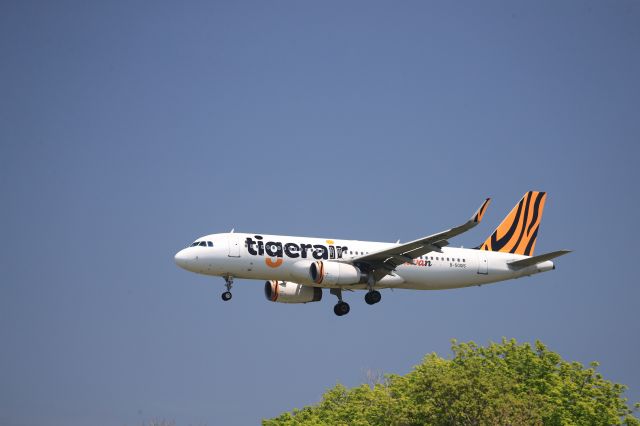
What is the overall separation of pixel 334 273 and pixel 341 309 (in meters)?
4.71

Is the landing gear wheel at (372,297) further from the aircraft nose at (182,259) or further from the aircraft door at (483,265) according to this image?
the aircraft nose at (182,259)

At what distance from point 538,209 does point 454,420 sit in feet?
68.1

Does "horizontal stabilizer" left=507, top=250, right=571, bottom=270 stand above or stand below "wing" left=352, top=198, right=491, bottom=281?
above

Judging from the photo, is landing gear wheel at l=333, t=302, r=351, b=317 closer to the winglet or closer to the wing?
the wing

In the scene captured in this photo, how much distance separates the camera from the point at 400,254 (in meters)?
55.2

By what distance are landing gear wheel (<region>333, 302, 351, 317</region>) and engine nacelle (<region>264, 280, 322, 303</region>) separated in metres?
1.87

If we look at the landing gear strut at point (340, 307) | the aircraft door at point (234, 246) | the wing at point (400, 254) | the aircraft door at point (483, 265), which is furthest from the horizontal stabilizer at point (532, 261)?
the aircraft door at point (234, 246)

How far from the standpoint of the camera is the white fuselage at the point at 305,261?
174ft

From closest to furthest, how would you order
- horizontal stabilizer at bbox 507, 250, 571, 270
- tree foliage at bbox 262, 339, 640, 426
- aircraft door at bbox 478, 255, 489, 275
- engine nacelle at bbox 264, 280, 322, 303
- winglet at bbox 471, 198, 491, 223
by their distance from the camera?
winglet at bbox 471, 198, 491, 223 → tree foliage at bbox 262, 339, 640, 426 → horizontal stabilizer at bbox 507, 250, 571, 270 → engine nacelle at bbox 264, 280, 322, 303 → aircraft door at bbox 478, 255, 489, 275

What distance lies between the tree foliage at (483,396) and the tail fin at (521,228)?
6.27m

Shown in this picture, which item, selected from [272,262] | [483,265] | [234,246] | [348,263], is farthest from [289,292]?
[483,265]

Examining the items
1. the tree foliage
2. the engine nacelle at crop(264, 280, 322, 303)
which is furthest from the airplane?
the tree foliage

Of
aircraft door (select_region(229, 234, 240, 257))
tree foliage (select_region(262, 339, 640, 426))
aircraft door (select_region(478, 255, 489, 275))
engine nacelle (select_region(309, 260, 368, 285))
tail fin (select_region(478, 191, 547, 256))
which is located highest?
tail fin (select_region(478, 191, 547, 256))

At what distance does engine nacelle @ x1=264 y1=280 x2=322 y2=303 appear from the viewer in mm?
58891
